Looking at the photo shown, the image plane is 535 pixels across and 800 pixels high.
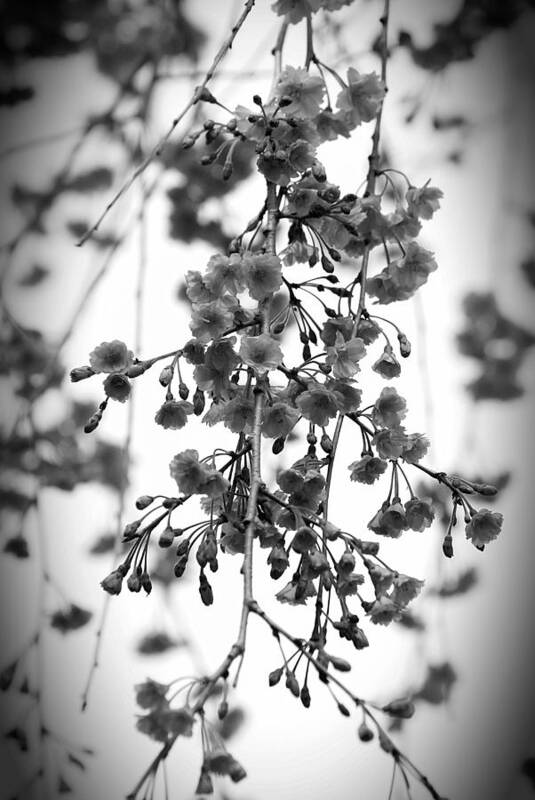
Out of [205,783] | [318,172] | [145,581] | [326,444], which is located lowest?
[205,783]

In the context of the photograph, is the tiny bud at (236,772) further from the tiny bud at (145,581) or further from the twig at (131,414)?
the twig at (131,414)

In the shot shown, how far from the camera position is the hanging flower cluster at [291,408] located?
52cm

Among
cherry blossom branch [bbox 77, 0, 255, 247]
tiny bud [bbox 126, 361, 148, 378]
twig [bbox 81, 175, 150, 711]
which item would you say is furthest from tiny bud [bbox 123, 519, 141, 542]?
twig [bbox 81, 175, 150, 711]

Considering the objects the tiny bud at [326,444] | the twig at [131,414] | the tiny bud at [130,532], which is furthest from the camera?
the twig at [131,414]

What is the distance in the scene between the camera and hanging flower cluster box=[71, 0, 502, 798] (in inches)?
20.3

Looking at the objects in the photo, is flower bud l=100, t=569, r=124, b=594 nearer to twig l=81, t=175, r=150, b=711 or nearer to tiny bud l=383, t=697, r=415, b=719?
tiny bud l=383, t=697, r=415, b=719

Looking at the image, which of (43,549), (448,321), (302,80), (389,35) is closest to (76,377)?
(302,80)

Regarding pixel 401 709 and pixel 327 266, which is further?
pixel 327 266

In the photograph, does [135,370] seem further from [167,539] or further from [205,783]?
[205,783]

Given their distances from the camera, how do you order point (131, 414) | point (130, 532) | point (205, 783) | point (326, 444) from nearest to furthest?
1. point (205, 783)
2. point (130, 532)
3. point (326, 444)
4. point (131, 414)

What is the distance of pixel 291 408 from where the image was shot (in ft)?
1.94

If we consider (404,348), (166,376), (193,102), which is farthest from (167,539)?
(193,102)

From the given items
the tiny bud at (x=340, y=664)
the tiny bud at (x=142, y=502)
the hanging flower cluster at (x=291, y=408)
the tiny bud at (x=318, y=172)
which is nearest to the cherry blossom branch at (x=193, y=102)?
the hanging flower cluster at (x=291, y=408)

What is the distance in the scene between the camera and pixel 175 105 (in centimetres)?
110
